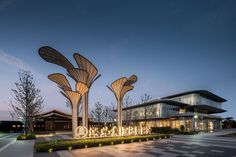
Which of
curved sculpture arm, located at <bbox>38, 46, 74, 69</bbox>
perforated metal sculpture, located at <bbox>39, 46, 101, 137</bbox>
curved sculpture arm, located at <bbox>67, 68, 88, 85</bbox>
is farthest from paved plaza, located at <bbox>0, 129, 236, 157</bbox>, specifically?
curved sculpture arm, located at <bbox>38, 46, 74, 69</bbox>

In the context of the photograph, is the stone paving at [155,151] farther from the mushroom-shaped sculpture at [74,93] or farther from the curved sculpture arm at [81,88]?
the curved sculpture arm at [81,88]

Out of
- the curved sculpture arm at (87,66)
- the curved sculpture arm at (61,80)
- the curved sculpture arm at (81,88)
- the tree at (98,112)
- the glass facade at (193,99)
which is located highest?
the curved sculpture arm at (87,66)

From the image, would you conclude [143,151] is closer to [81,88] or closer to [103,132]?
[81,88]

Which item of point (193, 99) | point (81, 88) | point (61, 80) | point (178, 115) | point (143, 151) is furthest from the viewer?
point (193, 99)

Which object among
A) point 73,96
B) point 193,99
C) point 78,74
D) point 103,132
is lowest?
point 103,132

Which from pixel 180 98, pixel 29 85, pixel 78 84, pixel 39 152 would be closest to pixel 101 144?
pixel 39 152

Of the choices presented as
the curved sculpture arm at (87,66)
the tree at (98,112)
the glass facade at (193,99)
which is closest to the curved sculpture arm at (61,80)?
the curved sculpture arm at (87,66)

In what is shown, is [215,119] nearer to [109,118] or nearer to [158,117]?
[158,117]

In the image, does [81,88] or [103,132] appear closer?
[81,88]

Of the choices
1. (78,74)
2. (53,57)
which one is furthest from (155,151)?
(53,57)

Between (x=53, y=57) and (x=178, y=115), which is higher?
(x=53, y=57)

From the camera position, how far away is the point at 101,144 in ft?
70.8

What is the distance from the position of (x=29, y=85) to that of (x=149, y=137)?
77.7ft

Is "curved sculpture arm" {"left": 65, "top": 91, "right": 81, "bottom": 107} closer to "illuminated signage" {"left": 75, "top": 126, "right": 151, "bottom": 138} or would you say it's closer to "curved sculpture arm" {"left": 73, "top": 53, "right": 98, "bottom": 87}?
"curved sculpture arm" {"left": 73, "top": 53, "right": 98, "bottom": 87}
